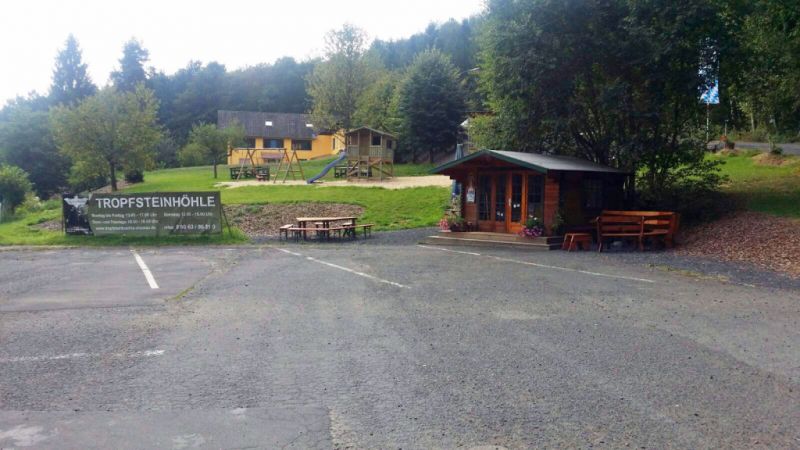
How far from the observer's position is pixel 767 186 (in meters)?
22.0

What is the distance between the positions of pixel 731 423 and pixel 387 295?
6369 millimetres

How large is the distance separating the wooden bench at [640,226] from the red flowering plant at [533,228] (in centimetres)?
159

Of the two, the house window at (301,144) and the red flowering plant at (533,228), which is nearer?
the red flowering plant at (533,228)

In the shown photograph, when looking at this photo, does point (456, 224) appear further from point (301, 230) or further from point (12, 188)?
point (12, 188)

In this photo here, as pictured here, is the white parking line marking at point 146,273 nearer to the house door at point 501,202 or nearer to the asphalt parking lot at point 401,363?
the asphalt parking lot at point 401,363

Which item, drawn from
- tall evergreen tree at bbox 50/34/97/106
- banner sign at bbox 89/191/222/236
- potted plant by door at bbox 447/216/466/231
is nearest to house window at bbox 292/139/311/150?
tall evergreen tree at bbox 50/34/97/106

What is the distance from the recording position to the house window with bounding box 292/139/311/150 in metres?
71.7

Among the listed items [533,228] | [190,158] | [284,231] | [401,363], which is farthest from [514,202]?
[190,158]

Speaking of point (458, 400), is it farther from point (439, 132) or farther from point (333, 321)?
point (439, 132)

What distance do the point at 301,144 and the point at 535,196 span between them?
56.0 metres

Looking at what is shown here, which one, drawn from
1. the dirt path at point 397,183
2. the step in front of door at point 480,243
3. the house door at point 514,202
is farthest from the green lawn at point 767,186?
the dirt path at point 397,183

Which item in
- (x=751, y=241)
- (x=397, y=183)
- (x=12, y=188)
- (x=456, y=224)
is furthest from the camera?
Result: (x=397, y=183)

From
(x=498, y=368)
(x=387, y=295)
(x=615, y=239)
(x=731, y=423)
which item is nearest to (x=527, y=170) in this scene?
(x=615, y=239)

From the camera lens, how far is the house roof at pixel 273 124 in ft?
228
